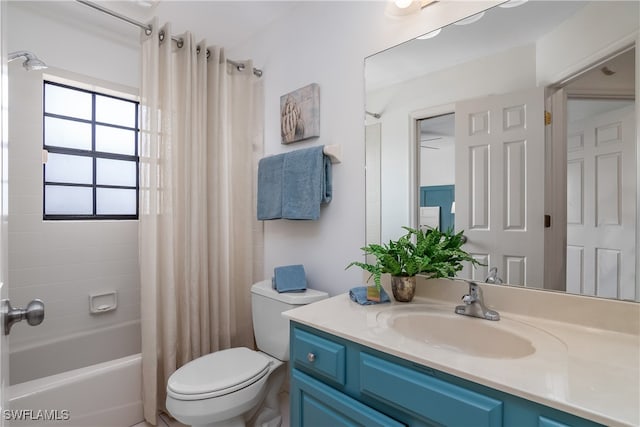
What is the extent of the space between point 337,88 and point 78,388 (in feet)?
6.72

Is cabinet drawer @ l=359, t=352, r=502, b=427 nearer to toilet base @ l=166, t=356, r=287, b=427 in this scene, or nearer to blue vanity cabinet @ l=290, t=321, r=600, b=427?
blue vanity cabinet @ l=290, t=321, r=600, b=427

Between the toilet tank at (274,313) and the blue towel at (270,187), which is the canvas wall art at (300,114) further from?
the toilet tank at (274,313)

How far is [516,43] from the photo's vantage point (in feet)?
3.75

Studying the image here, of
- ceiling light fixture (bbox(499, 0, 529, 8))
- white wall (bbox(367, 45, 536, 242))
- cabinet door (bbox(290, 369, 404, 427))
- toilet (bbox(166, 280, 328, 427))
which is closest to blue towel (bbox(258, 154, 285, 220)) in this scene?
toilet (bbox(166, 280, 328, 427))

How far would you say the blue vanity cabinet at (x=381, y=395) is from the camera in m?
0.67

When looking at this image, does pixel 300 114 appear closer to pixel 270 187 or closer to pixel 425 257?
pixel 270 187

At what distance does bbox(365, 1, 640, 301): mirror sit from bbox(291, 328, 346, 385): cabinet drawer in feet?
2.05

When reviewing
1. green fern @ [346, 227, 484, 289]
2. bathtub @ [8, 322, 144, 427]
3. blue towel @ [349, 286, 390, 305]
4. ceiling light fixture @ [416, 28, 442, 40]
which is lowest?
bathtub @ [8, 322, 144, 427]

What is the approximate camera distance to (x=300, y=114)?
72.2 inches

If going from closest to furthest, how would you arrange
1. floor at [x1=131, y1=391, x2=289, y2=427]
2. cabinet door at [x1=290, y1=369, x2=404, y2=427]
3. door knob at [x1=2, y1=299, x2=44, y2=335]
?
door knob at [x1=2, y1=299, x2=44, y2=335], cabinet door at [x1=290, y1=369, x2=404, y2=427], floor at [x1=131, y1=391, x2=289, y2=427]

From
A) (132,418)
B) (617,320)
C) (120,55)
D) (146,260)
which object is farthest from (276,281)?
(120,55)

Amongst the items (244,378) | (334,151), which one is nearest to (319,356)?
(244,378)

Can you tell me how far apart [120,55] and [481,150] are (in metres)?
2.45

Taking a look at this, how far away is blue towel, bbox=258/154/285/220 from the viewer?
1824mm
